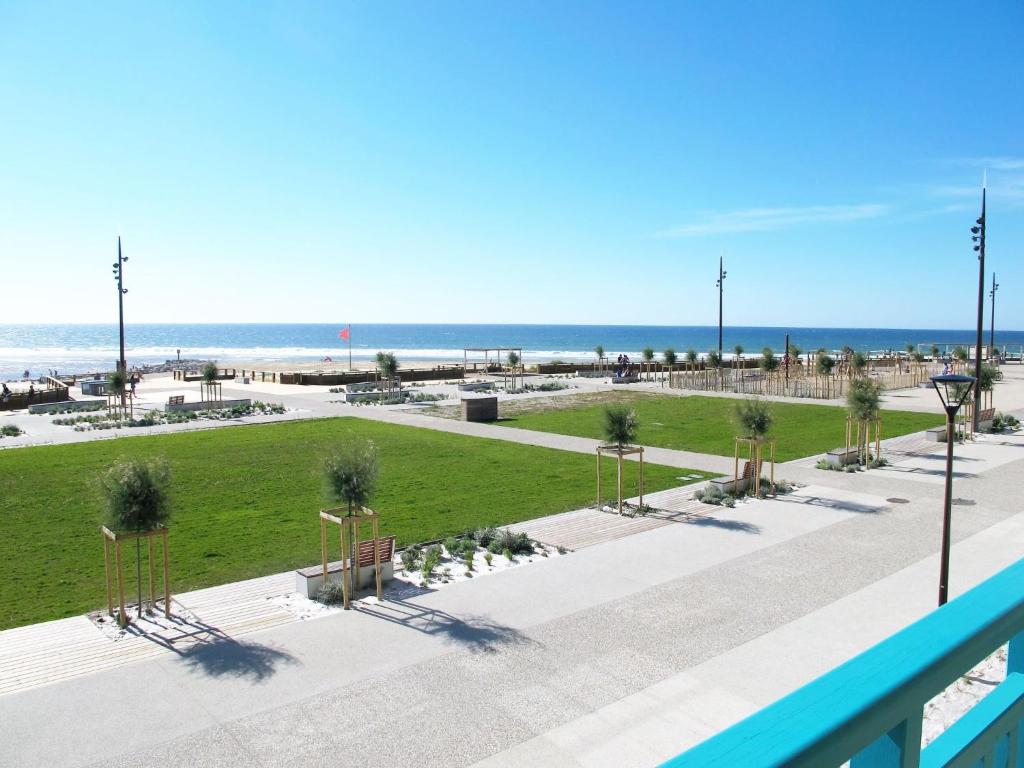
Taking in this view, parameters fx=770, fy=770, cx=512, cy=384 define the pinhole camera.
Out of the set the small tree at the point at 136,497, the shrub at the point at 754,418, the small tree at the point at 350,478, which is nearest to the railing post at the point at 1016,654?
the small tree at the point at 350,478

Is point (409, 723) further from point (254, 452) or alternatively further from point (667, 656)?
point (254, 452)

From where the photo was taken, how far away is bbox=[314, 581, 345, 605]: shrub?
10000 millimetres

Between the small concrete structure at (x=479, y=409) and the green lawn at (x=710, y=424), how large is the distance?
0.54m

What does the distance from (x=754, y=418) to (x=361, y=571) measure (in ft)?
31.3

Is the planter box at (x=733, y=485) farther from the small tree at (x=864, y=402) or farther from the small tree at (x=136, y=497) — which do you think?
the small tree at (x=136, y=497)

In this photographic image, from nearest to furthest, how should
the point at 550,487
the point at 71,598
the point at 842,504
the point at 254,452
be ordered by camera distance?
the point at 71,598, the point at 842,504, the point at 550,487, the point at 254,452

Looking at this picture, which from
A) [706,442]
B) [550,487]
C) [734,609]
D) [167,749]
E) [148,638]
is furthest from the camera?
[706,442]

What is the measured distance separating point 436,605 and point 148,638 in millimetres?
3355

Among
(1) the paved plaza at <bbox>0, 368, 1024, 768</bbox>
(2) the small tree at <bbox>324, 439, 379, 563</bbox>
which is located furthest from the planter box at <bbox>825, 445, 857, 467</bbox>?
(2) the small tree at <bbox>324, 439, 379, 563</bbox>

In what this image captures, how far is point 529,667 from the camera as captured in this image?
7867mm

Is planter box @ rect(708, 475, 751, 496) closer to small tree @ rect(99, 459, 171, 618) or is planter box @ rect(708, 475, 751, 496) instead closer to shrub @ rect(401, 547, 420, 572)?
shrub @ rect(401, 547, 420, 572)

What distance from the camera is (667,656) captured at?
26.5ft

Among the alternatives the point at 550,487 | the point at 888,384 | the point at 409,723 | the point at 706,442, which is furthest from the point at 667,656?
the point at 888,384

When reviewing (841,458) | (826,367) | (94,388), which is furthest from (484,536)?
(94,388)
